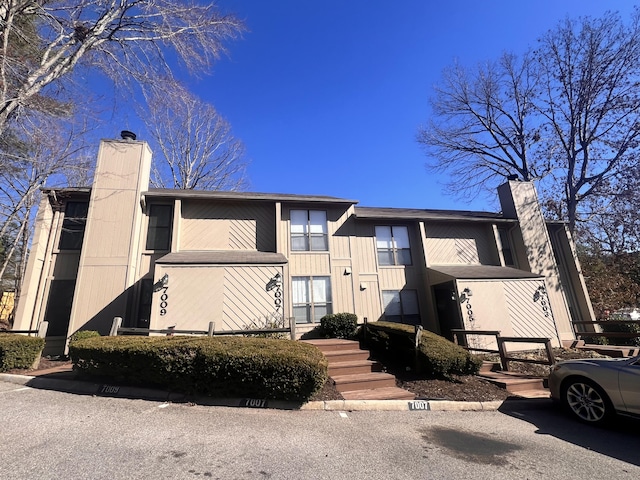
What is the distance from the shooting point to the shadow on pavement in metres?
4.25

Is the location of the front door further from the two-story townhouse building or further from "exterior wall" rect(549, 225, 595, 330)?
"exterior wall" rect(549, 225, 595, 330)

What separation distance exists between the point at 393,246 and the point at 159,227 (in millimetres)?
9791

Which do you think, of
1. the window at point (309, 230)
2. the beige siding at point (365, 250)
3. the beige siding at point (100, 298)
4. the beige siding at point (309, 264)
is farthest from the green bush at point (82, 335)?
the beige siding at point (365, 250)

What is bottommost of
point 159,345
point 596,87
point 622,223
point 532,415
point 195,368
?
point 532,415

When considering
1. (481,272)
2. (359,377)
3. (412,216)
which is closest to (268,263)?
(359,377)

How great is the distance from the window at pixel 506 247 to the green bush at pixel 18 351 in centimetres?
1748

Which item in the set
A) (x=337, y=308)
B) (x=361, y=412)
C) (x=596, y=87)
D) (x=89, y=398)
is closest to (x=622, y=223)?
(x=596, y=87)

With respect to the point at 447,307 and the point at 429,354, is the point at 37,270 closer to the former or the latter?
Answer: the point at 429,354

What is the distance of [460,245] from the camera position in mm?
14219

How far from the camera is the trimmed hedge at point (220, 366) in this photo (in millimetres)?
5602

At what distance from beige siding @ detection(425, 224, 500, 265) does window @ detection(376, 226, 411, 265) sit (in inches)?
38.5

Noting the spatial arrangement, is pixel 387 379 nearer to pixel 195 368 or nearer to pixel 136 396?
pixel 195 368

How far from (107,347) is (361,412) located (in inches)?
214

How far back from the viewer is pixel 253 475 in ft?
10.6
